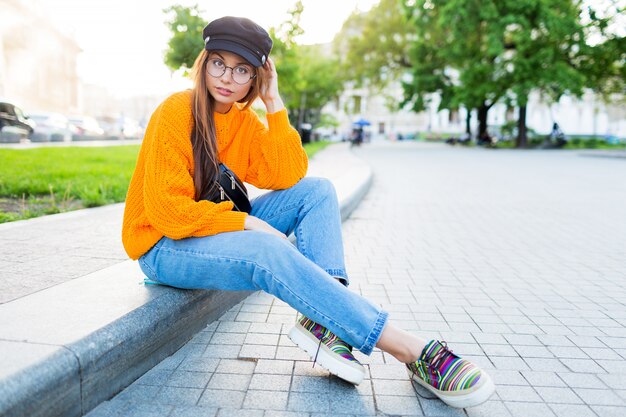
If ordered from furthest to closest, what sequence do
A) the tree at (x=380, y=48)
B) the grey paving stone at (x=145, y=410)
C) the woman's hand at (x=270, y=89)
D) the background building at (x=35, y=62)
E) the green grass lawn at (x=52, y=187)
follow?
the background building at (x=35, y=62) → the tree at (x=380, y=48) → the green grass lawn at (x=52, y=187) → the woman's hand at (x=270, y=89) → the grey paving stone at (x=145, y=410)

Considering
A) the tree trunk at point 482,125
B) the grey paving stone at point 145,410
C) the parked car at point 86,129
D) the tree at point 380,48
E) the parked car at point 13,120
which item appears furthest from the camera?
the tree at point 380,48

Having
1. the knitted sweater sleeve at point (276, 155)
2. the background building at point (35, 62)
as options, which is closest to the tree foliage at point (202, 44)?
the knitted sweater sleeve at point (276, 155)

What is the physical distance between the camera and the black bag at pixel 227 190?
8.41 ft

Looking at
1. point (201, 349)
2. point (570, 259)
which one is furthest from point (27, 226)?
point (570, 259)

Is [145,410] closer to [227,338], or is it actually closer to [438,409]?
[227,338]

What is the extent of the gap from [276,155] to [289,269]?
844 mm

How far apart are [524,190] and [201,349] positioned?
340 inches

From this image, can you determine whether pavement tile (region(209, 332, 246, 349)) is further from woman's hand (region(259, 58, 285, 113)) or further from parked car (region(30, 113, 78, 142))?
parked car (region(30, 113, 78, 142))

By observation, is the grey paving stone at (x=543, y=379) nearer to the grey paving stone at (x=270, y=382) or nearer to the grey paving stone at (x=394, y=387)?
the grey paving stone at (x=394, y=387)

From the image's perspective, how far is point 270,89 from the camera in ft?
9.13

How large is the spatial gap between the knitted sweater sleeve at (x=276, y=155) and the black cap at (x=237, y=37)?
1.44 feet

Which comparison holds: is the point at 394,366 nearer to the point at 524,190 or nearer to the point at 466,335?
the point at 466,335

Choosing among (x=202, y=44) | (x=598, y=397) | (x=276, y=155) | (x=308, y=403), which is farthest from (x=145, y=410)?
(x=202, y=44)

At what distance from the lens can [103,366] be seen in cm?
201
